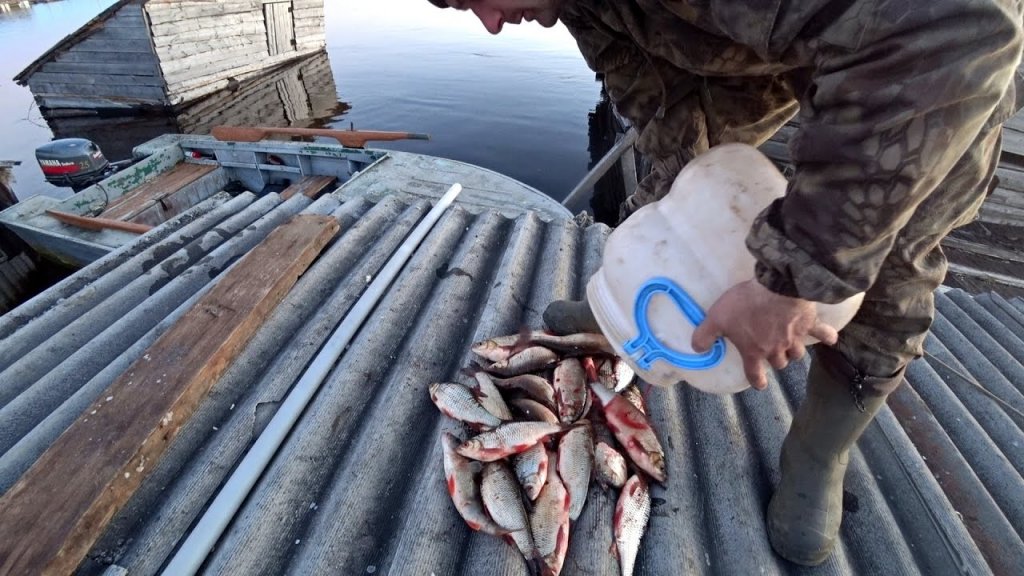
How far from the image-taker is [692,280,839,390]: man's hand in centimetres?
145

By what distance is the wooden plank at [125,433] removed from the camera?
6.43 ft

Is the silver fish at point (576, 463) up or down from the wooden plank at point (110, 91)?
up

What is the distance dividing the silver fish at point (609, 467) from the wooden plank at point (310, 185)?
27.8 feet

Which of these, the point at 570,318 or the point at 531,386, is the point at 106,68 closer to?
the point at 570,318

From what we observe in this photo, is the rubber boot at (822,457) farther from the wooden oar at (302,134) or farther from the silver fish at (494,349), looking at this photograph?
the wooden oar at (302,134)

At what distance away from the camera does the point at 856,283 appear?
51.9 inches

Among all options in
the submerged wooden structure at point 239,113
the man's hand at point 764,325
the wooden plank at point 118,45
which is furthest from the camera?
the submerged wooden structure at point 239,113

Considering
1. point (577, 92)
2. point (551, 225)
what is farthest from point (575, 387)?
point (577, 92)

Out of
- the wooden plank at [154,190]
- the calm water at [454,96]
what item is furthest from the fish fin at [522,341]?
the calm water at [454,96]

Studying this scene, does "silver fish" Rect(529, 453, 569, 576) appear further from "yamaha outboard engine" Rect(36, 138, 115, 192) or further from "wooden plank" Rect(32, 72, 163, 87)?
"wooden plank" Rect(32, 72, 163, 87)

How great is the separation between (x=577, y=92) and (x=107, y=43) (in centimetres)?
1976

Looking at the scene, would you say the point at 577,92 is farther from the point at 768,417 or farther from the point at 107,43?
the point at 768,417

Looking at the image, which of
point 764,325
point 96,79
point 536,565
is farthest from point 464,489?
point 96,79

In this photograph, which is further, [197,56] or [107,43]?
[197,56]
